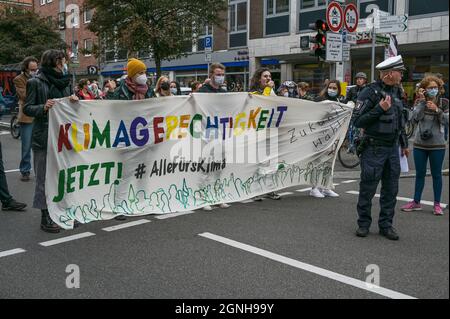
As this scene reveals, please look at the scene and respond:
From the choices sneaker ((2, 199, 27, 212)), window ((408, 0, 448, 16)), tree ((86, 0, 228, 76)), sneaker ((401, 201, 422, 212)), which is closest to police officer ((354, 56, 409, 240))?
sneaker ((401, 201, 422, 212))

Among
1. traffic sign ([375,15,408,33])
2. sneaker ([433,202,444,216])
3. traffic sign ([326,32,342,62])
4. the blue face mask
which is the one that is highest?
traffic sign ([375,15,408,33])

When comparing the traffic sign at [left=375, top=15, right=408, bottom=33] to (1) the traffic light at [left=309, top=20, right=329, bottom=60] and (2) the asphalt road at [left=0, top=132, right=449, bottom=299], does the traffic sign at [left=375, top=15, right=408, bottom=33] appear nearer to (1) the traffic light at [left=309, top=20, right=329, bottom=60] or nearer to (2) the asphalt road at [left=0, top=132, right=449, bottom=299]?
(1) the traffic light at [left=309, top=20, right=329, bottom=60]

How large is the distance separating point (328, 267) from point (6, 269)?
9.16 feet

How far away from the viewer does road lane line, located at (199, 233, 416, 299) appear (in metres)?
3.93

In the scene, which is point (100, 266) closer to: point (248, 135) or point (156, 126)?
point (156, 126)

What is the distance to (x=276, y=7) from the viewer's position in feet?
96.6

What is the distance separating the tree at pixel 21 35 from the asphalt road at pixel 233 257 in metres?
28.6

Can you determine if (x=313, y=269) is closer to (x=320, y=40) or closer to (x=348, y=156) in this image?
(x=348, y=156)

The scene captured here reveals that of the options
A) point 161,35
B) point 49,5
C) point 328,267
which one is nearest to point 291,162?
point 328,267

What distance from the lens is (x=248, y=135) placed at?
23.2 ft

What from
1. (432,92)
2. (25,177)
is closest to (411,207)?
(432,92)

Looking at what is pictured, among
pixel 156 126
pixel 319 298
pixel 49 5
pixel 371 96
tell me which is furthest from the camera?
pixel 49 5

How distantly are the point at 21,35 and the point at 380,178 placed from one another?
109ft

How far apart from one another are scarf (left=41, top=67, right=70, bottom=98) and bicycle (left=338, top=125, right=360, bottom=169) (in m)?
6.30
